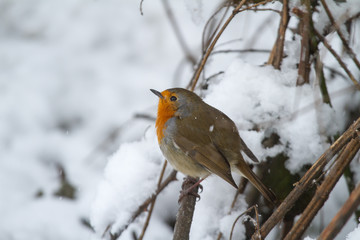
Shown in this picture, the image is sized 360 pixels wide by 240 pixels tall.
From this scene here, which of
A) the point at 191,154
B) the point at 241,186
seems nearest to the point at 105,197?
the point at 191,154

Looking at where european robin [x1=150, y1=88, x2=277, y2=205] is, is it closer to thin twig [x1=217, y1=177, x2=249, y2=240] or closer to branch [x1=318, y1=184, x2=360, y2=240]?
thin twig [x1=217, y1=177, x2=249, y2=240]

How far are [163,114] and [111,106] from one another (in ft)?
5.30

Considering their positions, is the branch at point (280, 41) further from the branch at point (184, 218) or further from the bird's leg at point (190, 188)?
the branch at point (184, 218)

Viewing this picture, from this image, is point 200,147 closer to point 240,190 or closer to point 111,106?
point 240,190

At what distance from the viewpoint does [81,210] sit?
11.7ft

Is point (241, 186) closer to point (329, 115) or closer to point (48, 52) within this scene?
point (329, 115)

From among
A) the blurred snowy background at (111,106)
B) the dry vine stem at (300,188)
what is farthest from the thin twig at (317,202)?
the blurred snowy background at (111,106)

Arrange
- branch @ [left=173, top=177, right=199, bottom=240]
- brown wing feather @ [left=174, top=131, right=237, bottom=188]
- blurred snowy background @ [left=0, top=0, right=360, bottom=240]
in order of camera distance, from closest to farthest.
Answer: branch @ [left=173, top=177, right=199, bottom=240], brown wing feather @ [left=174, top=131, right=237, bottom=188], blurred snowy background @ [left=0, top=0, right=360, bottom=240]

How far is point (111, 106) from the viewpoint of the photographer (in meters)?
4.30

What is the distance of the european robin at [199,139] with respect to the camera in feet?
8.00

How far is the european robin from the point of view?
8.00 ft

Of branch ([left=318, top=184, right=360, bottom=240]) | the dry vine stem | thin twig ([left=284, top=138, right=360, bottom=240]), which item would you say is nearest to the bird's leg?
the dry vine stem

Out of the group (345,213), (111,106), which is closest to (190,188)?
(345,213)

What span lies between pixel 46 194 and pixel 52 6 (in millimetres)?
2312
